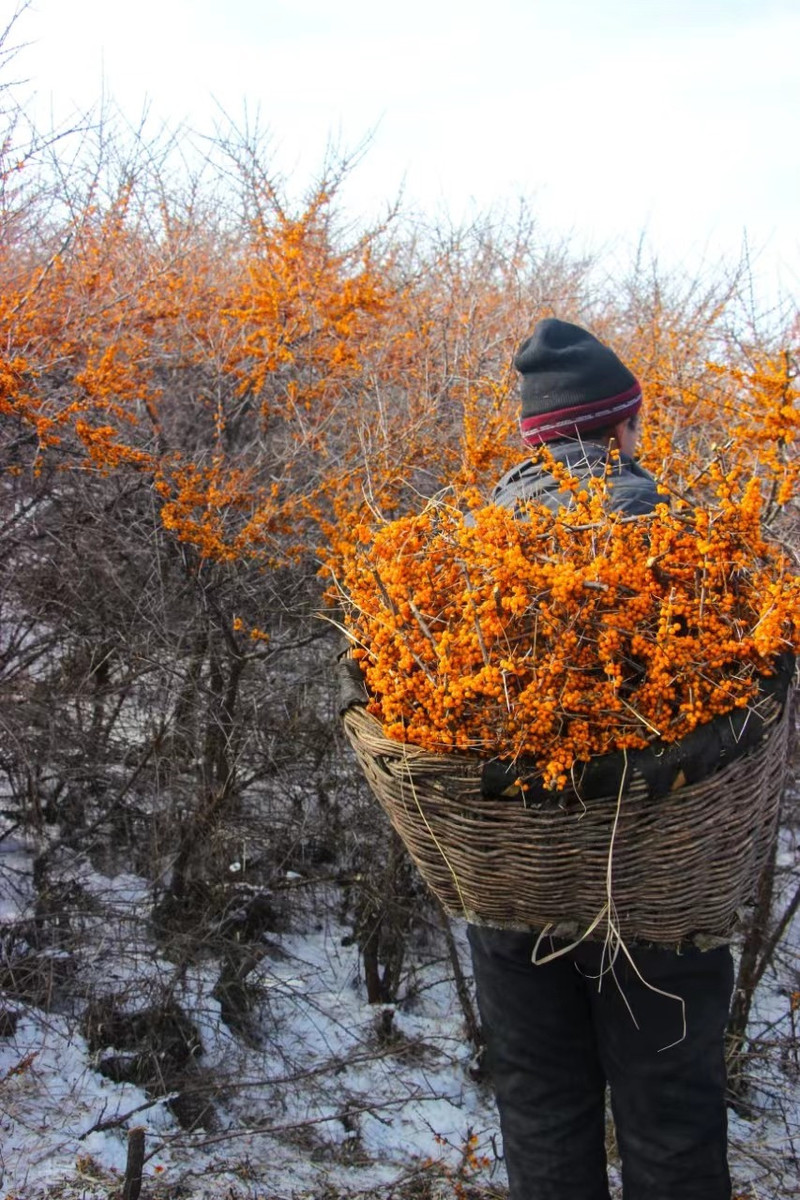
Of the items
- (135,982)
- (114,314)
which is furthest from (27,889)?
(114,314)

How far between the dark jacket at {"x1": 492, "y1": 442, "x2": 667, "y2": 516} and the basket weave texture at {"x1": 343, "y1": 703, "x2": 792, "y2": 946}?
54cm

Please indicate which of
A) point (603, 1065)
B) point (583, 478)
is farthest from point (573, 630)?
point (603, 1065)

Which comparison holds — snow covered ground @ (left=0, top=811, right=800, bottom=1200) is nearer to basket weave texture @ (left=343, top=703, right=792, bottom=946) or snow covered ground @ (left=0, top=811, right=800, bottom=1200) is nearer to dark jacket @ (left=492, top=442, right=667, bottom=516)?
basket weave texture @ (left=343, top=703, right=792, bottom=946)

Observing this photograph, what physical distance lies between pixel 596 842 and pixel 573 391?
1.13 metres

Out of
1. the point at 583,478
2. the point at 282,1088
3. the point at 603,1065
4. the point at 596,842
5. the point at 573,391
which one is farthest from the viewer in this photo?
the point at 282,1088

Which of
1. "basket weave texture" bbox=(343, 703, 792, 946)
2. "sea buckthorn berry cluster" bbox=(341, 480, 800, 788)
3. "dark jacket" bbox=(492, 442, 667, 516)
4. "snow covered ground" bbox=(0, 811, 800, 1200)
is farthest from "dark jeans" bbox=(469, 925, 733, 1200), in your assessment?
"snow covered ground" bbox=(0, 811, 800, 1200)

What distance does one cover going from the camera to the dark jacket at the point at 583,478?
2.04 metres

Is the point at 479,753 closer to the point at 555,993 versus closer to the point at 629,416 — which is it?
the point at 555,993

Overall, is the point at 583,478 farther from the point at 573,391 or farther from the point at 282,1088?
the point at 282,1088

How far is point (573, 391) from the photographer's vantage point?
232cm

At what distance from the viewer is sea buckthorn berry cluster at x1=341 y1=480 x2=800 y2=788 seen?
1.66 meters

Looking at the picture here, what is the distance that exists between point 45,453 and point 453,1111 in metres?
3.11

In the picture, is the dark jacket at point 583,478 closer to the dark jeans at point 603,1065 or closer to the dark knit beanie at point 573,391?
the dark knit beanie at point 573,391

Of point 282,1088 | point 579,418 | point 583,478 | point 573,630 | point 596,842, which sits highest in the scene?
point 579,418
